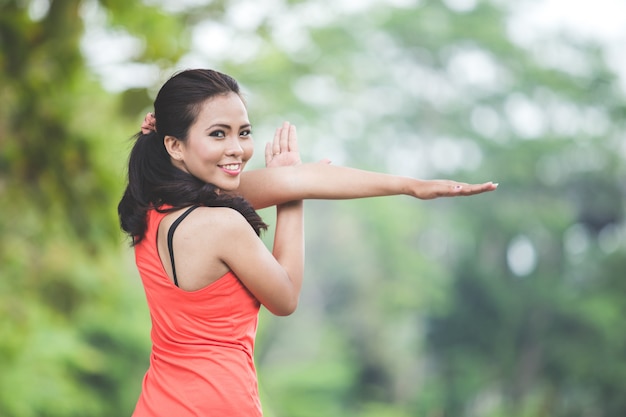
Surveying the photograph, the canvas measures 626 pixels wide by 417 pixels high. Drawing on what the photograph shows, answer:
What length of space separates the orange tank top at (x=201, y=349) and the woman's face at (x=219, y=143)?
108 millimetres

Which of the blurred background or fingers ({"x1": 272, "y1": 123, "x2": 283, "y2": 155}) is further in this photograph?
the blurred background

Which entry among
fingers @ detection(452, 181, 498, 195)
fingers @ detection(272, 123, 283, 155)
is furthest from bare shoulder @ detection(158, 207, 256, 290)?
fingers @ detection(452, 181, 498, 195)

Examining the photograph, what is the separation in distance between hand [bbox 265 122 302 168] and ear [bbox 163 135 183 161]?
0.63 ft

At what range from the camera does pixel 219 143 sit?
1.50 meters

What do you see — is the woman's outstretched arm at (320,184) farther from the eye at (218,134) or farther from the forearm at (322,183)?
the eye at (218,134)

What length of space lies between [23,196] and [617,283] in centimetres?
1317

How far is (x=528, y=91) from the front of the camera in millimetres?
16703

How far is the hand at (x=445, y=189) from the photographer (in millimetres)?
1436

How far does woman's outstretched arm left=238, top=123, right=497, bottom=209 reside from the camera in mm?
1537

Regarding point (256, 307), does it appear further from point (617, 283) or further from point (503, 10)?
point (503, 10)

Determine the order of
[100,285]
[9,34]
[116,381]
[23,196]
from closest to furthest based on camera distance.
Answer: [9,34]
[23,196]
[100,285]
[116,381]

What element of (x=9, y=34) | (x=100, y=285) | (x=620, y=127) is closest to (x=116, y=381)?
(x=100, y=285)

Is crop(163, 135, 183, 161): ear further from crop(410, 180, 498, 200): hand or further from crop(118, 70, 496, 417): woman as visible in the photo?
crop(410, 180, 498, 200): hand

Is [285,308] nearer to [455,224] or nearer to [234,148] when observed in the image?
[234,148]
